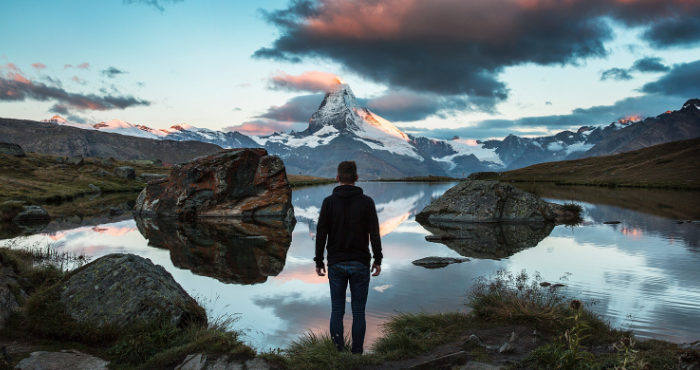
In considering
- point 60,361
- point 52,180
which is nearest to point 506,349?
point 60,361

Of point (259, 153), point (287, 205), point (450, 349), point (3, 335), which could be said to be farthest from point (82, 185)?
point (450, 349)

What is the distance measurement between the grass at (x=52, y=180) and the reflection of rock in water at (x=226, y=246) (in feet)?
98.0

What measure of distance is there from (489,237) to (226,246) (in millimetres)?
15742

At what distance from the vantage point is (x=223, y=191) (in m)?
42.4

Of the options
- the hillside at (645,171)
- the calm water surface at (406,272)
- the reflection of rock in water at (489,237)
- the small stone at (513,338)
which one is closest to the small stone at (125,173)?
the calm water surface at (406,272)

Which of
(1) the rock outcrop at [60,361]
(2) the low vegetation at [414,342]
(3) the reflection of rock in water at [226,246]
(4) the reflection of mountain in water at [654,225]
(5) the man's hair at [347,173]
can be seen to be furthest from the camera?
(4) the reflection of mountain in water at [654,225]

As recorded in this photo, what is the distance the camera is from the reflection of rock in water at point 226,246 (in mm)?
17953

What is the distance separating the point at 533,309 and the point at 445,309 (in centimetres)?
278

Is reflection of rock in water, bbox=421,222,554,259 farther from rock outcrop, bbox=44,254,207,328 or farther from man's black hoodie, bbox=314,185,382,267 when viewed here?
rock outcrop, bbox=44,254,207,328

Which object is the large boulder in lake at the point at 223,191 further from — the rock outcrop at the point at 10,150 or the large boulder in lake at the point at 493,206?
the rock outcrop at the point at 10,150

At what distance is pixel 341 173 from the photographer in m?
8.87

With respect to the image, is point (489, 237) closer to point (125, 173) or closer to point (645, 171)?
point (125, 173)

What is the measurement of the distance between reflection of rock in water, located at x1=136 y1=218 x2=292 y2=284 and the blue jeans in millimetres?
7928

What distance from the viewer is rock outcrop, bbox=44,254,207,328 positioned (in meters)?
9.57
